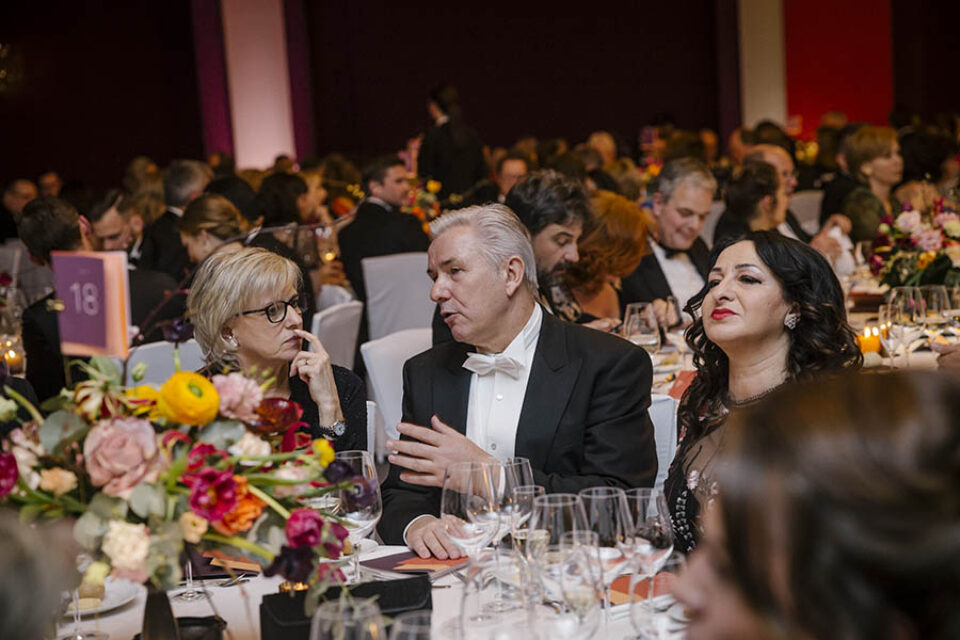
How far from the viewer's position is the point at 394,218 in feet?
23.1

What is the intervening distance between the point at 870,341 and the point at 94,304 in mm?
3087

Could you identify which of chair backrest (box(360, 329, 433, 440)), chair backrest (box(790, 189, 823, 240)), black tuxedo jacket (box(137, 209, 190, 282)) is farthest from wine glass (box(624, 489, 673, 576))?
chair backrest (box(790, 189, 823, 240))

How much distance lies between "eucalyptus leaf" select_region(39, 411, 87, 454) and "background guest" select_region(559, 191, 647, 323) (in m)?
2.87

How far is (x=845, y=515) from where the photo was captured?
3.08 ft

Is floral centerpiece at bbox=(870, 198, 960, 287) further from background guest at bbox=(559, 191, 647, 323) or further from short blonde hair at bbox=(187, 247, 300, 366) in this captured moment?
short blonde hair at bbox=(187, 247, 300, 366)

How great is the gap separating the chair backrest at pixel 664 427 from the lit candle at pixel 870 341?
93 centimetres

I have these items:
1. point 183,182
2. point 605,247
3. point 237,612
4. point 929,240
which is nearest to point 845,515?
point 237,612

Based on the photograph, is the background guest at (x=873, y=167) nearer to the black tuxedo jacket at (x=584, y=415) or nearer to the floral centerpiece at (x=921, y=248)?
the floral centerpiece at (x=921, y=248)

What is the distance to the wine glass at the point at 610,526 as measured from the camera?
176cm

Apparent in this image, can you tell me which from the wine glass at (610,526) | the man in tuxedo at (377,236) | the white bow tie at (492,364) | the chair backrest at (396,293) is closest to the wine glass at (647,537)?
the wine glass at (610,526)

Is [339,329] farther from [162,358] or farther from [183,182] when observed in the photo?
[183,182]

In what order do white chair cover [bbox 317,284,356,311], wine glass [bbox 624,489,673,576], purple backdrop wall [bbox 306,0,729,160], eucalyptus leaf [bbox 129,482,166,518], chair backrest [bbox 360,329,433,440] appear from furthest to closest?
purple backdrop wall [bbox 306,0,729,160] → white chair cover [bbox 317,284,356,311] → chair backrest [bbox 360,329,433,440] → wine glass [bbox 624,489,673,576] → eucalyptus leaf [bbox 129,482,166,518]

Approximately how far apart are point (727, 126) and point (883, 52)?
235 cm

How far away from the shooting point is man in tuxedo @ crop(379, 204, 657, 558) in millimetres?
2838
